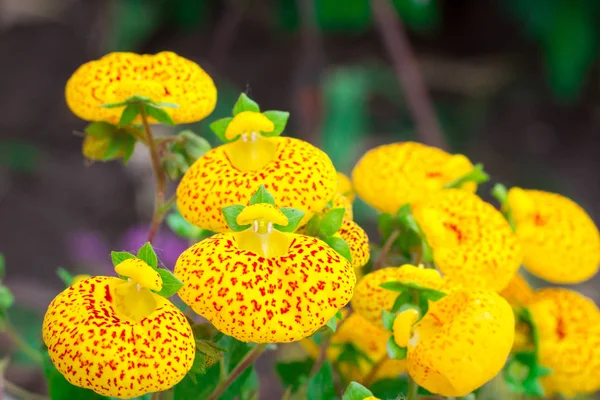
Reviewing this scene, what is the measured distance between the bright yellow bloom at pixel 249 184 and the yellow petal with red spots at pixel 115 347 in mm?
67

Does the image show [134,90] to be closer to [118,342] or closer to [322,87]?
[118,342]

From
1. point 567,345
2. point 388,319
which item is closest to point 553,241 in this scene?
point 567,345

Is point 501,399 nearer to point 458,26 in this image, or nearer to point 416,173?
point 416,173

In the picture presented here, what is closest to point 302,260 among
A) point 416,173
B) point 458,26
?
point 416,173

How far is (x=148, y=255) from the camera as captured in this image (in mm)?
435

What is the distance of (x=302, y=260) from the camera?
429 mm

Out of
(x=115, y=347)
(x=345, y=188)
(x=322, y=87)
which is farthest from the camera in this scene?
(x=322, y=87)

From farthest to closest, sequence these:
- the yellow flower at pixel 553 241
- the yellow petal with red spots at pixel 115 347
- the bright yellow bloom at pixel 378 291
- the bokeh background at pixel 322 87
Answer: the bokeh background at pixel 322 87 < the yellow flower at pixel 553 241 < the bright yellow bloom at pixel 378 291 < the yellow petal with red spots at pixel 115 347

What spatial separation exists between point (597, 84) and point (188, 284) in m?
2.97

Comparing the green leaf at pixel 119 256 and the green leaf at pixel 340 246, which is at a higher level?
the green leaf at pixel 340 246

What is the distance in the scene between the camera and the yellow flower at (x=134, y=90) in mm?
522

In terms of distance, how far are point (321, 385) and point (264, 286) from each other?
17cm

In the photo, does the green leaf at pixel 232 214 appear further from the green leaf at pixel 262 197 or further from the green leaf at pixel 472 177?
the green leaf at pixel 472 177

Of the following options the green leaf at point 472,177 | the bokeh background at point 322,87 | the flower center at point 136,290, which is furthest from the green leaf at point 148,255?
the bokeh background at point 322,87
